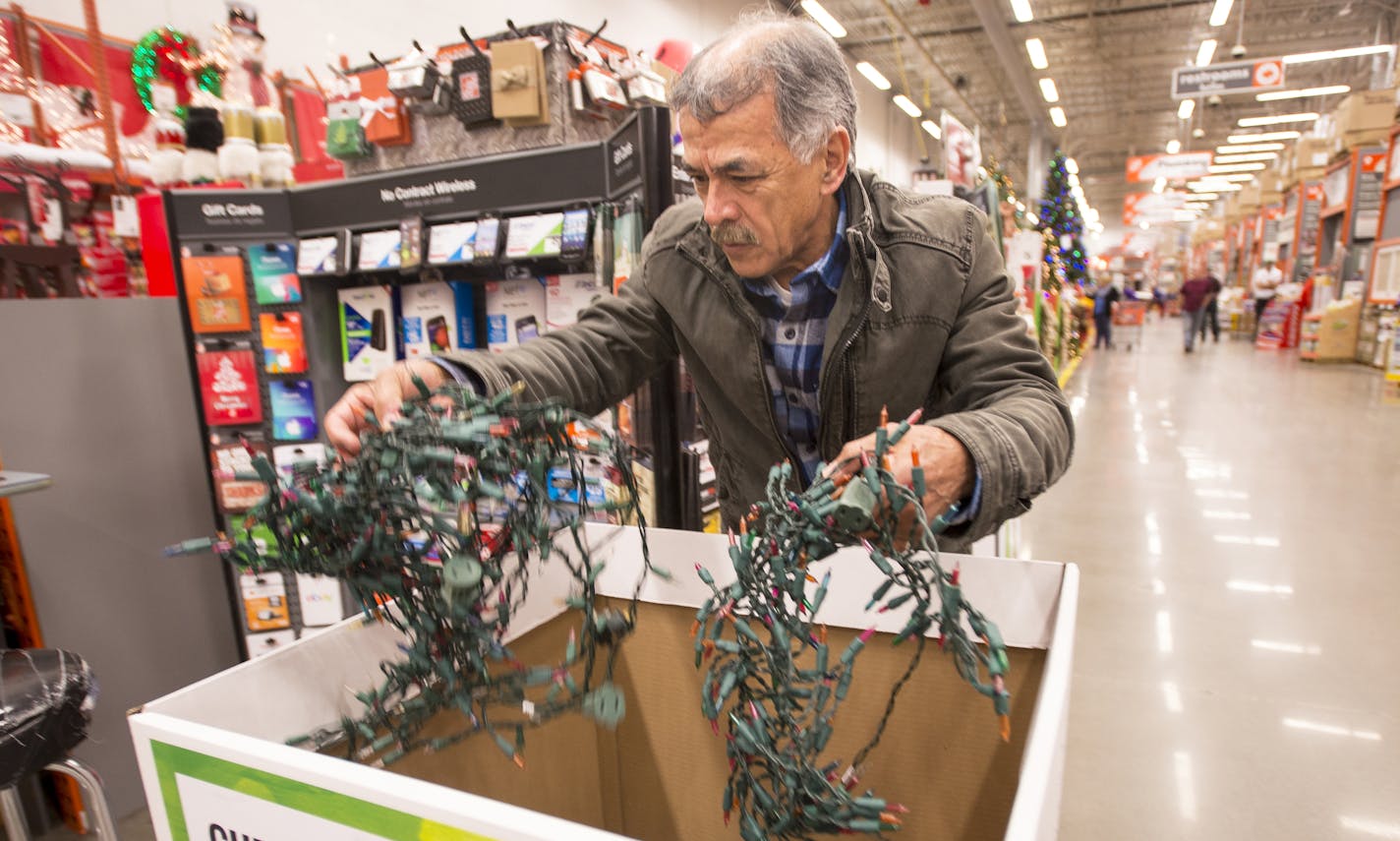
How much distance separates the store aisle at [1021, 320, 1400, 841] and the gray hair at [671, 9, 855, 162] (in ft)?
6.84

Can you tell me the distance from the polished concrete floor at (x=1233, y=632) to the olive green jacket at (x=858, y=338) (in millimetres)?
1604

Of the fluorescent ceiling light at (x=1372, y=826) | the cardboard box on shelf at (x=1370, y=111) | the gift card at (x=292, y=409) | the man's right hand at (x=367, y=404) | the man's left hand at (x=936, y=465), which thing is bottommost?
the fluorescent ceiling light at (x=1372, y=826)

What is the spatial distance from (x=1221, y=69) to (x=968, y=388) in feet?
42.0

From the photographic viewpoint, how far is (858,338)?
1.33 metres

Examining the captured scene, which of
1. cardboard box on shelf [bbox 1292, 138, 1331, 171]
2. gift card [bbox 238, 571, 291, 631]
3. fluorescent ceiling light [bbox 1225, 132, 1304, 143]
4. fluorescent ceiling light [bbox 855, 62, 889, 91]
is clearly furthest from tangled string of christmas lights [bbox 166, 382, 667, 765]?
fluorescent ceiling light [bbox 1225, 132, 1304, 143]

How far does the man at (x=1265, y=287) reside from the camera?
49.3ft

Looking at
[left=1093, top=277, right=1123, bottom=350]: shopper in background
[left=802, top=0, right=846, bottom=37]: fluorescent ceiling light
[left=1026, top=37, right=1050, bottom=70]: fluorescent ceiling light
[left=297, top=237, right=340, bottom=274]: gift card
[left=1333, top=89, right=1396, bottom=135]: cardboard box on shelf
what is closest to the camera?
[left=297, top=237, right=340, bottom=274]: gift card

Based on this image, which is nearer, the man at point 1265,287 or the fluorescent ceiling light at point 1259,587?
the fluorescent ceiling light at point 1259,587

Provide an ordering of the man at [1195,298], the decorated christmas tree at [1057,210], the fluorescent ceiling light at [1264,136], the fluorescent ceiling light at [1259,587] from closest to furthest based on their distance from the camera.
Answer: the fluorescent ceiling light at [1259,587] → the decorated christmas tree at [1057,210] → the man at [1195,298] → the fluorescent ceiling light at [1264,136]

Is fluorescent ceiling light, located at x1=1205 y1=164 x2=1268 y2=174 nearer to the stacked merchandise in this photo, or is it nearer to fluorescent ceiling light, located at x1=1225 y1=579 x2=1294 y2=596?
fluorescent ceiling light, located at x1=1225 y1=579 x2=1294 y2=596

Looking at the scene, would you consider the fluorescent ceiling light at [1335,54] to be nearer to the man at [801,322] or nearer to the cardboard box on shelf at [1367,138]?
the cardboard box on shelf at [1367,138]

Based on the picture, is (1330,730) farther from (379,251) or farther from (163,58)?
(163,58)

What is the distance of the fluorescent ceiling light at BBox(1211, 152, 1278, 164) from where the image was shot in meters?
21.0

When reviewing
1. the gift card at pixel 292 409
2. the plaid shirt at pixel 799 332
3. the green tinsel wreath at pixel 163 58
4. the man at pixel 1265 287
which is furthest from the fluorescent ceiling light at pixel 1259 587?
the man at pixel 1265 287
